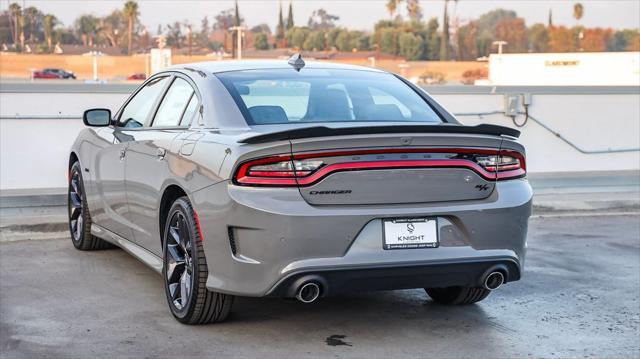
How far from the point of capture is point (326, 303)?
6715 mm

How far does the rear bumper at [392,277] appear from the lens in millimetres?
5355

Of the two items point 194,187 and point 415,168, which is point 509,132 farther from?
point 194,187

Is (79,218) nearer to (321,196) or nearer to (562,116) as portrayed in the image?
(321,196)

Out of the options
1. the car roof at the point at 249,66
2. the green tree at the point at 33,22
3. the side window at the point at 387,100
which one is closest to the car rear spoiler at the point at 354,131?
the side window at the point at 387,100

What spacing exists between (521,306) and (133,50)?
13824 centimetres

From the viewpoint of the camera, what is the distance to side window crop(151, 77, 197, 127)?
670 cm

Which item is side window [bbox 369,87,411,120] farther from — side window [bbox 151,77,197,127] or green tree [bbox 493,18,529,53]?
green tree [bbox 493,18,529,53]

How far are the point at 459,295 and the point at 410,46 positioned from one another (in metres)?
140

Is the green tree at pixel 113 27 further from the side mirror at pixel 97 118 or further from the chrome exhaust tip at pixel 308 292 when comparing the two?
the chrome exhaust tip at pixel 308 292

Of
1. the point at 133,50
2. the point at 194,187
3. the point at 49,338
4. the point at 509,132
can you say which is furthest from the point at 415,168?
the point at 133,50

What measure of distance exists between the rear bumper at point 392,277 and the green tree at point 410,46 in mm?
139158

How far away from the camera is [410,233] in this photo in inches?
216

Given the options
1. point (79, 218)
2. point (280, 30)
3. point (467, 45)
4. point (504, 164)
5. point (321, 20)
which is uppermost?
point (321, 20)

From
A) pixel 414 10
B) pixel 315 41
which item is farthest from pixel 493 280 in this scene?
pixel 414 10
